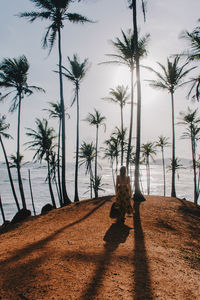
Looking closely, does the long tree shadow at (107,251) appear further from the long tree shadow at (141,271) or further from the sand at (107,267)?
the long tree shadow at (141,271)

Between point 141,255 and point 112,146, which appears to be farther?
point 112,146

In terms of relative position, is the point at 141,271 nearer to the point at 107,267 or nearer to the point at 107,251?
the point at 107,267

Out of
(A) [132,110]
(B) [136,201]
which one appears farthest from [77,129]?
(B) [136,201]

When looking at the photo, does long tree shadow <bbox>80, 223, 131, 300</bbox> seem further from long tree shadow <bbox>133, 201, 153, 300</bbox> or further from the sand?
long tree shadow <bbox>133, 201, 153, 300</bbox>

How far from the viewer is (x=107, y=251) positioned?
3867mm

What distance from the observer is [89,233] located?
17.6 ft

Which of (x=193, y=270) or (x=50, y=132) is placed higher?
(x=50, y=132)

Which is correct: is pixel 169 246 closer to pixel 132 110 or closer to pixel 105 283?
pixel 105 283

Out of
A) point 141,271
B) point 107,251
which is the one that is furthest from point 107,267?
point 107,251

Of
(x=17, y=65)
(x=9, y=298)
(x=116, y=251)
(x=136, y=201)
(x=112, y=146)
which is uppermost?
(x=17, y=65)

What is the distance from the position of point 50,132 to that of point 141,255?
17920mm

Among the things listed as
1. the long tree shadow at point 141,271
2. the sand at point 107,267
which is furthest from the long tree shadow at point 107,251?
the long tree shadow at point 141,271

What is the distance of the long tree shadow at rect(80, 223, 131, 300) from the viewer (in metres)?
2.49

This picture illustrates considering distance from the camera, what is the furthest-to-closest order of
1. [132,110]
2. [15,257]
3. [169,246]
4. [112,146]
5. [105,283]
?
[112,146] < [132,110] < [169,246] < [15,257] < [105,283]
